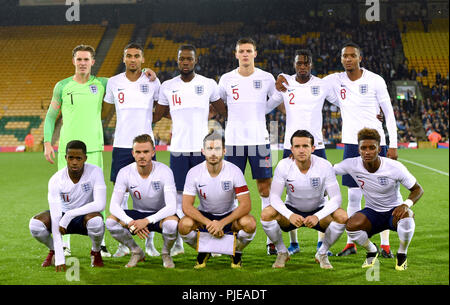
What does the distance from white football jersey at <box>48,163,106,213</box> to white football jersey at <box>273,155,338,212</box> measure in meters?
1.50

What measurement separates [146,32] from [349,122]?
24.7m

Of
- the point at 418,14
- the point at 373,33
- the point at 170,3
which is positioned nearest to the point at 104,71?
the point at 170,3

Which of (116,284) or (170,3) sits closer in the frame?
(116,284)

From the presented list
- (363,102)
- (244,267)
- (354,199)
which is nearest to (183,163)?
A: (244,267)

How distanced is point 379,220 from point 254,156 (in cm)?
130

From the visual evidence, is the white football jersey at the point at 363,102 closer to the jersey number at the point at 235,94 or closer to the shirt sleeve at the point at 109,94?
the jersey number at the point at 235,94

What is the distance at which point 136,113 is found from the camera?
5.15 metres

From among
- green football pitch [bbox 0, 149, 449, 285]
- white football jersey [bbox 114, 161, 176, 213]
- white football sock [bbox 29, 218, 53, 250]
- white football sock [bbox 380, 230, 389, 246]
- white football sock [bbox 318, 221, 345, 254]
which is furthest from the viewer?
white football sock [bbox 380, 230, 389, 246]

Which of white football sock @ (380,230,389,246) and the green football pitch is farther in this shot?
white football sock @ (380,230,389,246)

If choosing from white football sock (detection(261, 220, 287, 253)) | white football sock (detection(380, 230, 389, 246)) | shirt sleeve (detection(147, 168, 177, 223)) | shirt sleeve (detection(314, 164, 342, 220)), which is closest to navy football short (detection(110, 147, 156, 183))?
shirt sleeve (detection(147, 168, 177, 223))

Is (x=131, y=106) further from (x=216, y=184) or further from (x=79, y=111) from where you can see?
(x=216, y=184)

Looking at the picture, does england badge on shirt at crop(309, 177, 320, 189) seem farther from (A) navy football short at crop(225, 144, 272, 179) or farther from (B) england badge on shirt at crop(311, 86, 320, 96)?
(B) england badge on shirt at crop(311, 86, 320, 96)

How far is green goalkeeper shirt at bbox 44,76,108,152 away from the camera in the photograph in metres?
5.16

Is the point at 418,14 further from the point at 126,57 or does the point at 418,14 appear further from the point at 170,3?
the point at 126,57
